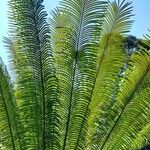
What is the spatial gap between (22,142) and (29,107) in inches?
25.2

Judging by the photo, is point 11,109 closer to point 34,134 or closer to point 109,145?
point 34,134

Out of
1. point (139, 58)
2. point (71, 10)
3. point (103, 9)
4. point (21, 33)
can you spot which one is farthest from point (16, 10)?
point (139, 58)

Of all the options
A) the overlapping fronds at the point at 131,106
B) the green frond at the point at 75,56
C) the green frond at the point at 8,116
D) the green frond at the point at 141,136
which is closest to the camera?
the green frond at the point at 75,56

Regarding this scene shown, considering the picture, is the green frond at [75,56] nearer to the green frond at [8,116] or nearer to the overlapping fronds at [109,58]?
the overlapping fronds at [109,58]

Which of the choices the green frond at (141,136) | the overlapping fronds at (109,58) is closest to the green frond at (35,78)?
the overlapping fronds at (109,58)

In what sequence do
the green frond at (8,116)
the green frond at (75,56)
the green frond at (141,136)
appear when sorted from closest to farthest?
the green frond at (75,56) < the green frond at (8,116) < the green frond at (141,136)

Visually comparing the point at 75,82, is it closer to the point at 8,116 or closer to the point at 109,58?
the point at 109,58

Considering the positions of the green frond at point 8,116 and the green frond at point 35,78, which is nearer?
the green frond at point 35,78

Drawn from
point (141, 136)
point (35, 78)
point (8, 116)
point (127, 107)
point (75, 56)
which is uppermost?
point (75, 56)

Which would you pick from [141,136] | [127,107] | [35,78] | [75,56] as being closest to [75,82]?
[75,56]

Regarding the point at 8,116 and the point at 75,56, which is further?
the point at 8,116

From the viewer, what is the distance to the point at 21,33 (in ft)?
22.6

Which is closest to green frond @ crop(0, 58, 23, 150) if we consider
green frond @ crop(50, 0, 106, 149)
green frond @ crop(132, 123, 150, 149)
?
green frond @ crop(50, 0, 106, 149)

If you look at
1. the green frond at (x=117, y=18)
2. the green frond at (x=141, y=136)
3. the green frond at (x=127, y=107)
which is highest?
the green frond at (x=117, y=18)
